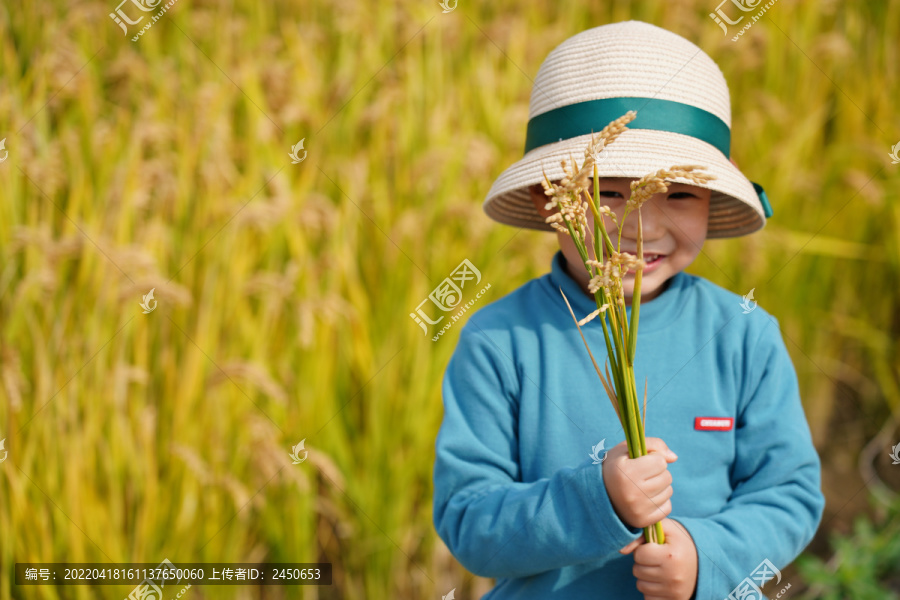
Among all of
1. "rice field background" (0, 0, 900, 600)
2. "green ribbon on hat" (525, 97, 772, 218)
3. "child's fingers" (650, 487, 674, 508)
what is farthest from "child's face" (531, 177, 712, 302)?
"rice field background" (0, 0, 900, 600)

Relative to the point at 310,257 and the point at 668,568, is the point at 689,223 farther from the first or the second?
the point at 310,257

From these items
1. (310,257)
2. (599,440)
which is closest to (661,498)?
(599,440)

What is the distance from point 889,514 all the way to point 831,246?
3.33 ft

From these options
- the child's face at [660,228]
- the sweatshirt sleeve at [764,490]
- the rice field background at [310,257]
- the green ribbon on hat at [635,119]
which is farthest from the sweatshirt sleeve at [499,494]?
the rice field background at [310,257]

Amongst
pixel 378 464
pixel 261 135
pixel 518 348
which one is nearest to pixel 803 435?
pixel 518 348

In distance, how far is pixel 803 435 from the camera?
1.19 metres

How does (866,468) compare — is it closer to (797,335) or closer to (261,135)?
(797,335)

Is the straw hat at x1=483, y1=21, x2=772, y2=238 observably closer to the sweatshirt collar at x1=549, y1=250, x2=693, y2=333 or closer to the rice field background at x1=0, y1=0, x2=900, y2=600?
the sweatshirt collar at x1=549, y1=250, x2=693, y2=333

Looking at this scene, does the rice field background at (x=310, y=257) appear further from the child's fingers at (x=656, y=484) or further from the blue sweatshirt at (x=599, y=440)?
the child's fingers at (x=656, y=484)

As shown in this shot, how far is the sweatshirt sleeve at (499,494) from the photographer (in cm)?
103

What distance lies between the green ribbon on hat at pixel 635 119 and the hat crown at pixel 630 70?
0.4 inches

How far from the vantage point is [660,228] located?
1.16 metres

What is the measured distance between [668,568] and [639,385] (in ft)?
0.98

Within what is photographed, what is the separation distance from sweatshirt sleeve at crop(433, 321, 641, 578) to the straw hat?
13.5 inches
